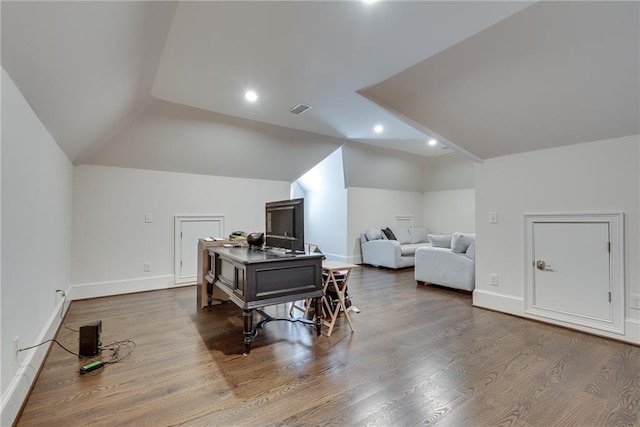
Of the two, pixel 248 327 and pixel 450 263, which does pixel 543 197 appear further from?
pixel 248 327

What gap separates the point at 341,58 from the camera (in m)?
2.53

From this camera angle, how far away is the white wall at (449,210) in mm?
7170

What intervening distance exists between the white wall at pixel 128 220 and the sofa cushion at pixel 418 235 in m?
4.46

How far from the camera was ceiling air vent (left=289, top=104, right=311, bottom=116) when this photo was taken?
12.2ft

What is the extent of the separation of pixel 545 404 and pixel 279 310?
101 inches

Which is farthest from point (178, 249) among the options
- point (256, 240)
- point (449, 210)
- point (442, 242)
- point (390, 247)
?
point (449, 210)

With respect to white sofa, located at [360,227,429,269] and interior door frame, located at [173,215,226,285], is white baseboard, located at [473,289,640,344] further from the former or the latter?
interior door frame, located at [173,215,226,285]

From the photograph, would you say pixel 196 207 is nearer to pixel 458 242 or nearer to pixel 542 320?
pixel 458 242

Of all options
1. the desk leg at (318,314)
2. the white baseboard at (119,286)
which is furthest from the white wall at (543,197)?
the white baseboard at (119,286)

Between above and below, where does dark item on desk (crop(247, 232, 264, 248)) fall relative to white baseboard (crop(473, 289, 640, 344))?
above

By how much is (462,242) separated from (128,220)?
195 inches

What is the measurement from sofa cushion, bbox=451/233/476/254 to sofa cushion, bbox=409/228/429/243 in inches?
108

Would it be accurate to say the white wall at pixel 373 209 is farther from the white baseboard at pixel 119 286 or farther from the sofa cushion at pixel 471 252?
the white baseboard at pixel 119 286

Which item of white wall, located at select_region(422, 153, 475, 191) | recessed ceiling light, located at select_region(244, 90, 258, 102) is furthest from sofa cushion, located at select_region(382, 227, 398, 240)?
recessed ceiling light, located at select_region(244, 90, 258, 102)
